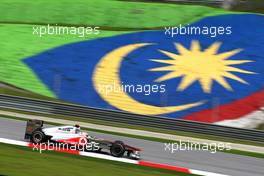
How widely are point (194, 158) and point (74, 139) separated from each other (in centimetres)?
318

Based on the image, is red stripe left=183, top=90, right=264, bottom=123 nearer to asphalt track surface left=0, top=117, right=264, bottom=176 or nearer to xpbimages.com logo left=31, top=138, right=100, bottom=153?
asphalt track surface left=0, top=117, right=264, bottom=176

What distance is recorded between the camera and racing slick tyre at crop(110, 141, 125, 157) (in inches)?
421

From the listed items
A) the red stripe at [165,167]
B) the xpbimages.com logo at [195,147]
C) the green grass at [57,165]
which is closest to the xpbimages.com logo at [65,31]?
the xpbimages.com logo at [195,147]

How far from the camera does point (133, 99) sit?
64.6 feet

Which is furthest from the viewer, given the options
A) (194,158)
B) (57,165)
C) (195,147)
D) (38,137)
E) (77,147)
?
(195,147)

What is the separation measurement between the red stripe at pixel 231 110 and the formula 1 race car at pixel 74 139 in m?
7.99

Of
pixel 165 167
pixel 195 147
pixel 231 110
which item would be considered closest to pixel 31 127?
pixel 165 167

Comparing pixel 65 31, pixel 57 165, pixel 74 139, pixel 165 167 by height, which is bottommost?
pixel 165 167

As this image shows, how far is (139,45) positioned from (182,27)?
275cm

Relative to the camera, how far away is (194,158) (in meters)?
11.9

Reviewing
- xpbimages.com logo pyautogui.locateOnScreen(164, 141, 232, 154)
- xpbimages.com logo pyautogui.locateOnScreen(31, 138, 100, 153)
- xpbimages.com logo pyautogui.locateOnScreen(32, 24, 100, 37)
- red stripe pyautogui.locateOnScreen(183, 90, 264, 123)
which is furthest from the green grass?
xpbimages.com logo pyautogui.locateOnScreen(32, 24, 100, 37)

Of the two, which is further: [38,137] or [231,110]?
[231,110]

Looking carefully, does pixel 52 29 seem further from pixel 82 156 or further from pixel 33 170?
pixel 33 170

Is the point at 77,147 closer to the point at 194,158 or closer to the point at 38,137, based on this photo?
the point at 38,137
